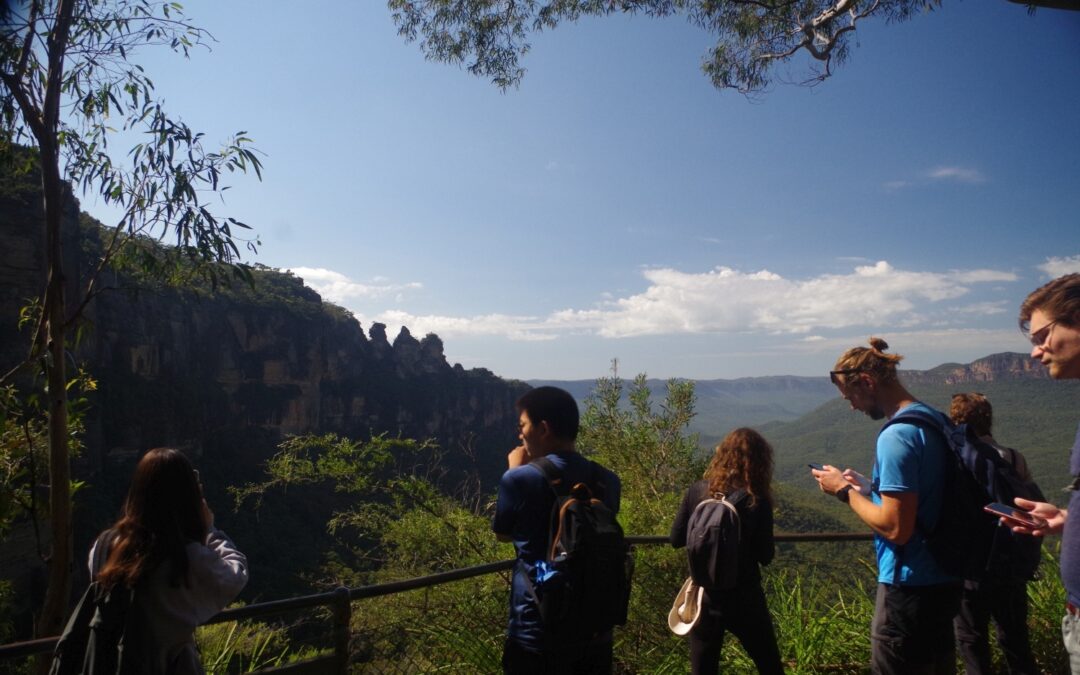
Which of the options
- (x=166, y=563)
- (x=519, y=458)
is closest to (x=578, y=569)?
(x=519, y=458)

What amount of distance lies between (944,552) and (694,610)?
90 cm

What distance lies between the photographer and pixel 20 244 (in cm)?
2938

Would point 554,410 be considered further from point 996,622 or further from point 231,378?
point 231,378

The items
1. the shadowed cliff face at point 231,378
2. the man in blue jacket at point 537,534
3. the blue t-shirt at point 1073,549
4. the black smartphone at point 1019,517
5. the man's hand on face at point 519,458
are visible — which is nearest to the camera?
the blue t-shirt at point 1073,549

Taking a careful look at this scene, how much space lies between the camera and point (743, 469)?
2.68 metres

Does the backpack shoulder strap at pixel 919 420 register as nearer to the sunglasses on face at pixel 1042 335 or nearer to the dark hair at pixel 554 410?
the sunglasses on face at pixel 1042 335

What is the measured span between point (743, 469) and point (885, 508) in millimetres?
585

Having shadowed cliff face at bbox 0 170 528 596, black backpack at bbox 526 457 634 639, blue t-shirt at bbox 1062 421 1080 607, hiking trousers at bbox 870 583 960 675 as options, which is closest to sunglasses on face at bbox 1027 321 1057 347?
blue t-shirt at bbox 1062 421 1080 607

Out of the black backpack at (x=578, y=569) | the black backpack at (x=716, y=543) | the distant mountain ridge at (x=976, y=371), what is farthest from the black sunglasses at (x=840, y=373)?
the distant mountain ridge at (x=976, y=371)

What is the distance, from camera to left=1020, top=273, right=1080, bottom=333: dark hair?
1753 mm

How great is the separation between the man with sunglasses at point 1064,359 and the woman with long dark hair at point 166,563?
2.10 metres

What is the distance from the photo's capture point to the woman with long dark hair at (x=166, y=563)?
5.84 feet

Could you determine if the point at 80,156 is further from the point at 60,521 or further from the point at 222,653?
the point at 222,653

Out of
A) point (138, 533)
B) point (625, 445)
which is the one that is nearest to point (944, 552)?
point (138, 533)
